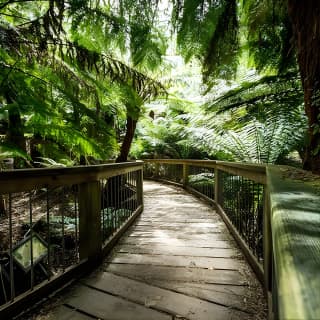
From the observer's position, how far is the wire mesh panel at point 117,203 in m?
2.89

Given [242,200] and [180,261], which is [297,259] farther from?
[242,200]

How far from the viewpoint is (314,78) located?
1.69 m

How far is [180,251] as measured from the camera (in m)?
2.65

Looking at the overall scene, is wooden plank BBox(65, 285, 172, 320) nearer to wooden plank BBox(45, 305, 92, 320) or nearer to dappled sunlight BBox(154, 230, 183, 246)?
wooden plank BBox(45, 305, 92, 320)

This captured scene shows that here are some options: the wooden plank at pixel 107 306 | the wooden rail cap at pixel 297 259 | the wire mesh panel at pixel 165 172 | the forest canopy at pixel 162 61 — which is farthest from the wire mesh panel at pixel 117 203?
the wire mesh panel at pixel 165 172

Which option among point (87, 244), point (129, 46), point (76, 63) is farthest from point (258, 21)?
point (87, 244)

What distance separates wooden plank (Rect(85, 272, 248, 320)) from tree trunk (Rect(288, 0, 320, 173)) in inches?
39.4

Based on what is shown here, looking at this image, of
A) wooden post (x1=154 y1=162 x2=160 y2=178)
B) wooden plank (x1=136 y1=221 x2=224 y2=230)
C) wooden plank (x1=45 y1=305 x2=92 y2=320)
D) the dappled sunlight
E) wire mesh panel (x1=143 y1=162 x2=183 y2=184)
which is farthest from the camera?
wooden post (x1=154 y1=162 x2=160 y2=178)

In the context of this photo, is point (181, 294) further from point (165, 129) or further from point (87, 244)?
point (165, 129)

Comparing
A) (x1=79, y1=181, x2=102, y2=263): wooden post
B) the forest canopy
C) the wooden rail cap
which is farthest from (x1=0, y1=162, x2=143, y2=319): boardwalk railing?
the wooden rail cap

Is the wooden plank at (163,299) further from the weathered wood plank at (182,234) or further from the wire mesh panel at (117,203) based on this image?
the weathered wood plank at (182,234)

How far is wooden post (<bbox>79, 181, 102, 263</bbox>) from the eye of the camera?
2.19 meters

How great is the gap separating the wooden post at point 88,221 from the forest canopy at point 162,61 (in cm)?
91

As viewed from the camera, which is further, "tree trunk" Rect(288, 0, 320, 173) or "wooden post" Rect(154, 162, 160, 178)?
"wooden post" Rect(154, 162, 160, 178)
